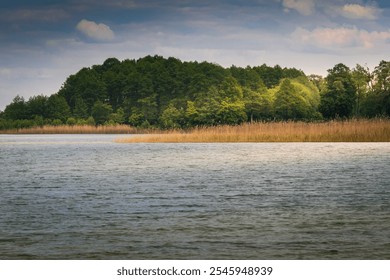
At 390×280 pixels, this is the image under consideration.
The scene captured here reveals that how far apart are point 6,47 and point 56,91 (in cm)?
5461

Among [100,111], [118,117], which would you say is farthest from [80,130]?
[100,111]

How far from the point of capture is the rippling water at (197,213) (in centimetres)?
755

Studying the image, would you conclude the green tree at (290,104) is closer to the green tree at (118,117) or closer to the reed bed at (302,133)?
the green tree at (118,117)

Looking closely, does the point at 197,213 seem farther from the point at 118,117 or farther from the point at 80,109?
the point at 80,109

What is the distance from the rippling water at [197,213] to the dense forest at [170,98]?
4421 cm

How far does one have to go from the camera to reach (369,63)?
63.1 meters

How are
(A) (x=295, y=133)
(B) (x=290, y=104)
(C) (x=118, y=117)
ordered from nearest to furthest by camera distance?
(A) (x=295, y=133) → (B) (x=290, y=104) → (C) (x=118, y=117)

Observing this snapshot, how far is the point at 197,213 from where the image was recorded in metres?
10.3

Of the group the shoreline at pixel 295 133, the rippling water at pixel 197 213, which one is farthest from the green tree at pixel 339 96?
the rippling water at pixel 197 213

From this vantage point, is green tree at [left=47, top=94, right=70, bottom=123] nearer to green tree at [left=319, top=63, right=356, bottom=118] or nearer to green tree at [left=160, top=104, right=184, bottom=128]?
green tree at [left=160, top=104, right=184, bottom=128]

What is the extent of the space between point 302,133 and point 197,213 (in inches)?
937

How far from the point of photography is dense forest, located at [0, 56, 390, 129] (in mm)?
69312

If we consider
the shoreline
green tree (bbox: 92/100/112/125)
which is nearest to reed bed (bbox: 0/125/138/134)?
green tree (bbox: 92/100/112/125)
